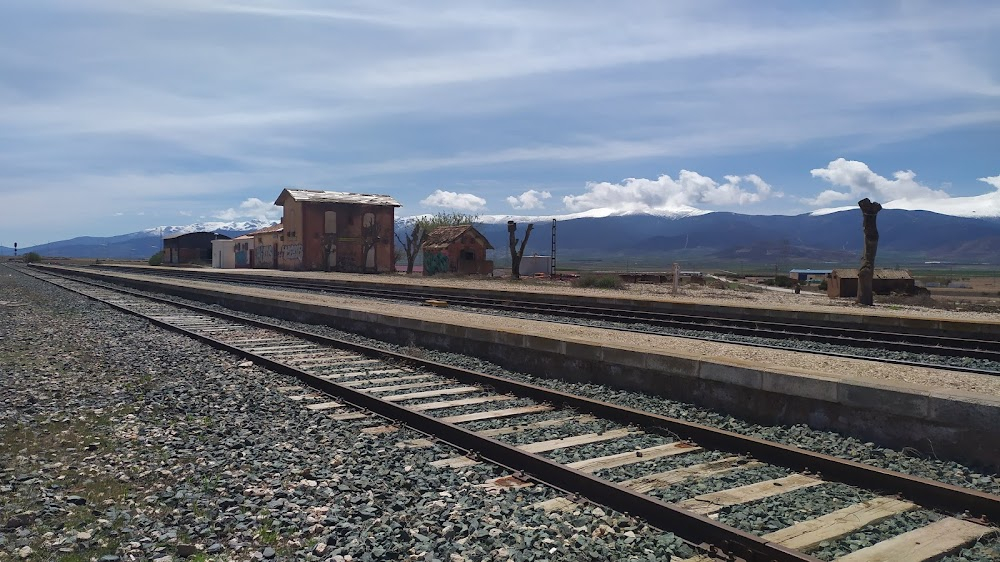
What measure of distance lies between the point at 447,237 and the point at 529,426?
49.1 meters

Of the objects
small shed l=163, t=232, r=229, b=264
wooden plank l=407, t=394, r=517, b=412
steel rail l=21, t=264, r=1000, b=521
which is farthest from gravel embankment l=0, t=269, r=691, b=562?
small shed l=163, t=232, r=229, b=264

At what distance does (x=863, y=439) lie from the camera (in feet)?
21.0

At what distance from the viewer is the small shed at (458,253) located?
2140 inches

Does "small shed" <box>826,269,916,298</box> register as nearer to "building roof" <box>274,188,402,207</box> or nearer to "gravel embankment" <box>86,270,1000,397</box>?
"gravel embankment" <box>86,270,1000,397</box>

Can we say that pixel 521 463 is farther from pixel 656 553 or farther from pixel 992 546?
pixel 992 546

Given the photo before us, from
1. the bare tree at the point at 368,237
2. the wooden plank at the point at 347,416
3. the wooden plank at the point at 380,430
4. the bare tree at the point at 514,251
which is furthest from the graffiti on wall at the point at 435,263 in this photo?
the wooden plank at the point at 380,430

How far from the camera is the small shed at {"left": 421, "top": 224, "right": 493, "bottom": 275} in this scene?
54.3m

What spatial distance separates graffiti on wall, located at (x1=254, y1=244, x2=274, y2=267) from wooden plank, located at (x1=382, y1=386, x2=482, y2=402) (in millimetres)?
58526

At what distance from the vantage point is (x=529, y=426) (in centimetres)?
715

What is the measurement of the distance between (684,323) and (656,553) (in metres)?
11.9

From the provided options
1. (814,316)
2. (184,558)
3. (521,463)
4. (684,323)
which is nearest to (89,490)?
(184,558)

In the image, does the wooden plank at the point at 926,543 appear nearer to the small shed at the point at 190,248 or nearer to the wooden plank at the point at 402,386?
the wooden plank at the point at 402,386

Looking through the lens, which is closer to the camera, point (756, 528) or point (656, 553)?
point (656, 553)

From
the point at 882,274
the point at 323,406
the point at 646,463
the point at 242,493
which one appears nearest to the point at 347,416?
the point at 323,406
